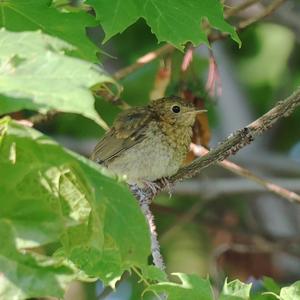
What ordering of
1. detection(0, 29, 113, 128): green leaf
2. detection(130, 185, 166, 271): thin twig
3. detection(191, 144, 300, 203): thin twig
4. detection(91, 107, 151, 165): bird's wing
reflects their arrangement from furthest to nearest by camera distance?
detection(91, 107, 151, 165): bird's wing → detection(191, 144, 300, 203): thin twig → detection(130, 185, 166, 271): thin twig → detection(0, 29, 113, 128): green leaf

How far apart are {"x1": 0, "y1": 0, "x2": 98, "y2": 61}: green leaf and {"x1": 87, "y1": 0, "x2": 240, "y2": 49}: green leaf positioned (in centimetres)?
16

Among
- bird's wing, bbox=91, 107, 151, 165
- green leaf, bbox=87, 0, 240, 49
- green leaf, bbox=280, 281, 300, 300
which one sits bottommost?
bird's wing, bbox=91, 107, 151, 165

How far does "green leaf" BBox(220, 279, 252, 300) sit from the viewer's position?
11.3ft

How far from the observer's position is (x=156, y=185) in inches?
192

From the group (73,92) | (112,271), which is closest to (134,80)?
(112,271)

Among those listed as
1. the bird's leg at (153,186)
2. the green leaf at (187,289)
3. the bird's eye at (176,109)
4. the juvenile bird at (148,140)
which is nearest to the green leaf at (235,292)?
the green leaf at (187,289)

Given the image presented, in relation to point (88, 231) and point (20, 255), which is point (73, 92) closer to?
point (20, 255)

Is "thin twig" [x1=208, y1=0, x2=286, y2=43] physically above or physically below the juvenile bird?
above

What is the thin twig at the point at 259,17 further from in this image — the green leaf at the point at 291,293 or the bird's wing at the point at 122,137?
the green leaf at the point at 291,293

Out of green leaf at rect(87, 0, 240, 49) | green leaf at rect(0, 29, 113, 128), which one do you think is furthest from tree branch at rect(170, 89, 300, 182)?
green leaf at rect(0, 29, 113, 128)

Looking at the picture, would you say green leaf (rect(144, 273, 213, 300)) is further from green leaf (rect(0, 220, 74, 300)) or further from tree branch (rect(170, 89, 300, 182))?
green leaf (rect(0, 220, 74, 300))

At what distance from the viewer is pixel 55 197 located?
287 centimetres

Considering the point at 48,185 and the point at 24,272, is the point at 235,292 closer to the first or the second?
the point at 48,185

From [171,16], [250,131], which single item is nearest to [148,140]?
[171,16]
